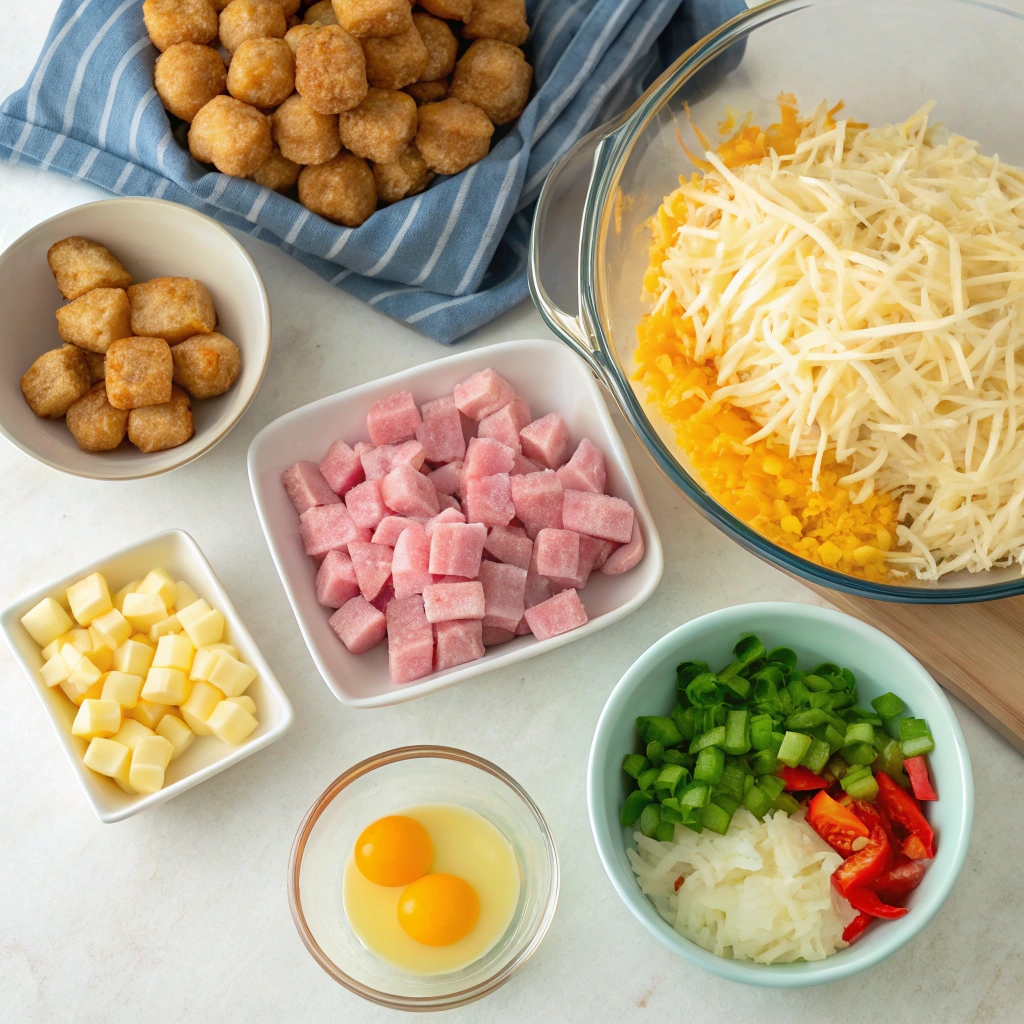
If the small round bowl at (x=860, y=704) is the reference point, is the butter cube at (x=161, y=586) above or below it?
below

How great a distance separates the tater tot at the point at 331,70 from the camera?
6.01 ft

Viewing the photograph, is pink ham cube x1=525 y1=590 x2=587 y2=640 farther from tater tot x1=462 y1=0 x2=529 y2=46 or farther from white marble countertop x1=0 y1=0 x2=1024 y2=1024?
tater tot x1=462 y1=0 x2=529 y2=46

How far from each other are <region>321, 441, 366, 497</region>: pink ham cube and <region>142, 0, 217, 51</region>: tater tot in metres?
0.86

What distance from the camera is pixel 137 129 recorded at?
1.95 meters

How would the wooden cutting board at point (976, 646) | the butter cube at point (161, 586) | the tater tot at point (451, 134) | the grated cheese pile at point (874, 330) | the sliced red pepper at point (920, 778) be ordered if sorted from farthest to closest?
the tater tot at point (451, 134) < the butter cube at point (161, 586) < the wooden cutting board at point (976, 646) < the sliced red pepper at point (920, 778) < the grated cheese pile at point (874, 330)

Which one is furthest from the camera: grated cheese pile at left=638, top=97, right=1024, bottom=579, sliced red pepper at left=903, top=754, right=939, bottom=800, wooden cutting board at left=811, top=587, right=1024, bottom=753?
wooden cutting board at left=811, top=587, right=1024, bottom=753

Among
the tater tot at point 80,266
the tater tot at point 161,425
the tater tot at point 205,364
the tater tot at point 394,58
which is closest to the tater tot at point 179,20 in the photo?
the tater tot at point 394,58

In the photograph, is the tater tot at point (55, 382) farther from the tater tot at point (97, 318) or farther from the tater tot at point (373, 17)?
the tater tot at point (373, 17)

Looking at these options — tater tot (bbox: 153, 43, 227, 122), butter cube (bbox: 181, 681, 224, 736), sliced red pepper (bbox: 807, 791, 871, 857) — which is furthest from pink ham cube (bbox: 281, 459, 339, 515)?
sliced red pepper (bbox: 807, 791, 871, 857)

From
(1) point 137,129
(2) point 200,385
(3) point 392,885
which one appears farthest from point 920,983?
(1) point 137,129

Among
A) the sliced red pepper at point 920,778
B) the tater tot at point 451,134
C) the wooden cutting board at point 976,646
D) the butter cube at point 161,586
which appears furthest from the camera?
the tater tot at point 451,134

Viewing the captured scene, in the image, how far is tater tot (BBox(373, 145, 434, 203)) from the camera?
1.99m

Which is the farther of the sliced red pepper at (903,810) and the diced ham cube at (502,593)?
the diced ham cube at (502,593)

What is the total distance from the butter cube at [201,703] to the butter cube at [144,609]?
150 millimetres
